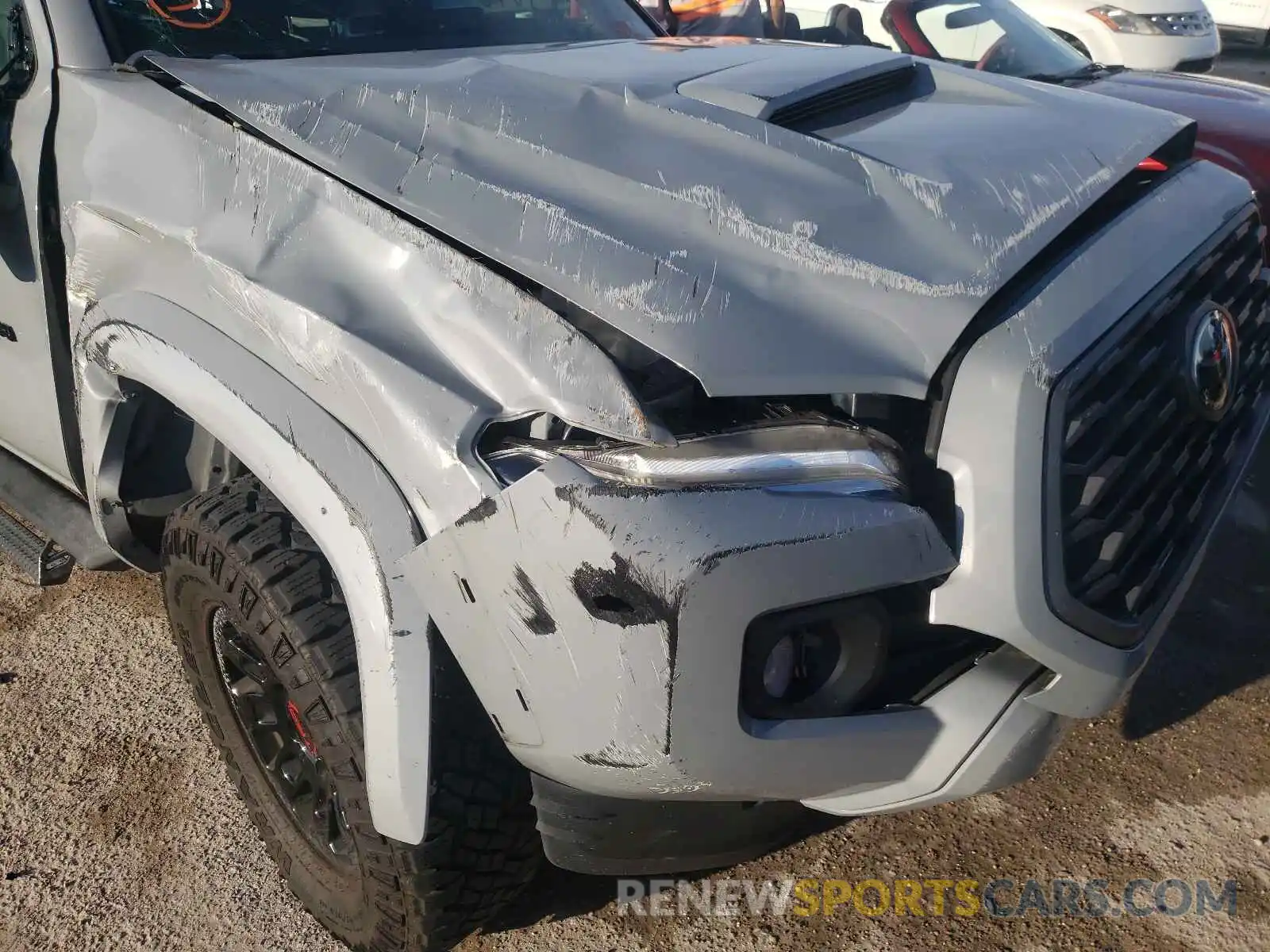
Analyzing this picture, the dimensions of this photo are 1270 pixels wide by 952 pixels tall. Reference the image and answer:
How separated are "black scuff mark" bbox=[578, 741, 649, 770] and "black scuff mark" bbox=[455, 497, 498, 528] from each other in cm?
35

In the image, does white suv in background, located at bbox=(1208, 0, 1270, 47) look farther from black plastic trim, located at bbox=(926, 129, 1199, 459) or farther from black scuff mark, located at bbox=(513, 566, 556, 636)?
black scuff mark, located at bbox=(513, 566, 556, 636)

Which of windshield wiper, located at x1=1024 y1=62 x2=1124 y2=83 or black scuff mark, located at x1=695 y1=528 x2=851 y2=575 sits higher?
windshield wiper, located at x1=1024 y1=62 x2=1124 y2=83

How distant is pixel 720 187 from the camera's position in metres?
1.67

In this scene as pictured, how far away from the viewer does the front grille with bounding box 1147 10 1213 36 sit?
23.7 ft

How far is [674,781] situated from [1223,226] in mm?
1577

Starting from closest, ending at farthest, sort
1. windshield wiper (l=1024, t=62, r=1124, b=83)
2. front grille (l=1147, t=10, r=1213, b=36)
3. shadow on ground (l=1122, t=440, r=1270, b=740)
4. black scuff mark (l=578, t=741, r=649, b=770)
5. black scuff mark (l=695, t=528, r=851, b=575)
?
black scuff mark (l=695, t=528, r=851, b=575)
black scuff mark (l=578, t=741, r=649, b=770)
shadow on ground (l=1122, t=440, r=1270, b=740)
windshield wiper (l=1024, t=62, r=1124, b=83)
front grille (l=1147, t=10, r=1213, b=36)

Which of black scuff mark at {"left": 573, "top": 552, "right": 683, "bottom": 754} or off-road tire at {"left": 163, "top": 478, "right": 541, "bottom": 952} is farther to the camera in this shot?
off-road tire at {"left": 163, "top": 478, "right": 541, "bottom": 952}

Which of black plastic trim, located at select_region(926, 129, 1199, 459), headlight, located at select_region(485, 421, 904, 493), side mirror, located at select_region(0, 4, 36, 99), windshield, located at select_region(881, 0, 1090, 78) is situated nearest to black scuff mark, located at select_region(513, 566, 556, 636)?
headlight, located at select_region(485, 421, 904, 493)

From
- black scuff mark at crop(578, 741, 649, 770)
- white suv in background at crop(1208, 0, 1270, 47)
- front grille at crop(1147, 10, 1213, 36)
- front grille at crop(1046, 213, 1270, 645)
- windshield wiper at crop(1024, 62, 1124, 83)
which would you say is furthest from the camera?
white suv in background at crop(1208, 0, 1270, 47)

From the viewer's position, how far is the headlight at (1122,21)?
7.02 meters

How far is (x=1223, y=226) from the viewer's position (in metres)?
2.03

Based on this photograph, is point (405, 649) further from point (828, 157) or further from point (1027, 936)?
point (1027, 936)

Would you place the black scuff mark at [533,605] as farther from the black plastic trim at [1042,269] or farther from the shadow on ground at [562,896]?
the shadow on ground at [562,896]

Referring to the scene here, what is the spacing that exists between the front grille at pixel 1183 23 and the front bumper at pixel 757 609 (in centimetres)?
700
